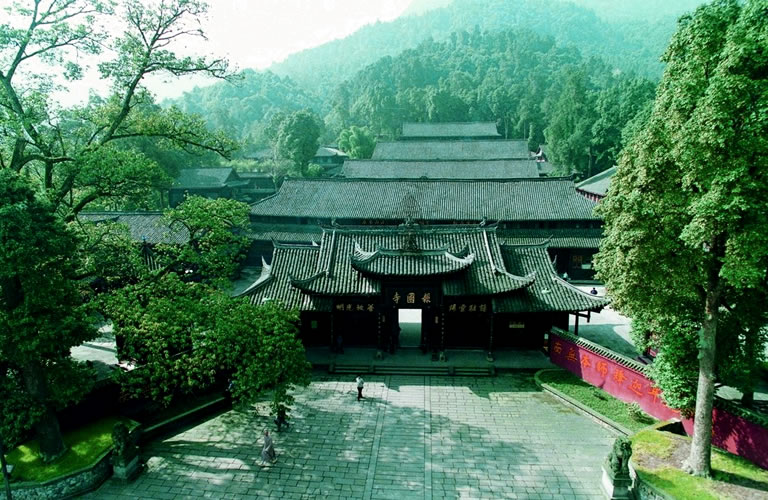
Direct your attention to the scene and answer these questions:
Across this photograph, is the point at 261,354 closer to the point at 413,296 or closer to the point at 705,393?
the point at 413,296

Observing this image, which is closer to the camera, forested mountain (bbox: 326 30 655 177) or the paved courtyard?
the paved courtyard

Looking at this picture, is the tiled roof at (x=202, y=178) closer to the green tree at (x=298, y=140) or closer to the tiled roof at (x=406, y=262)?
the green tree at (x=298, y=140)

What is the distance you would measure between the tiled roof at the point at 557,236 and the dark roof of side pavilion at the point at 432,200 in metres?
Result: 1.02

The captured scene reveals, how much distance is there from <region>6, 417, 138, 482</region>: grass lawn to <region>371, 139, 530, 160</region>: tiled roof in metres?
53.1

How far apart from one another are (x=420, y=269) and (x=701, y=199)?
12505 millimetres

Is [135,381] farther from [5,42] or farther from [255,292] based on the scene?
[5,42]

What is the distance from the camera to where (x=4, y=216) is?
12.6 m

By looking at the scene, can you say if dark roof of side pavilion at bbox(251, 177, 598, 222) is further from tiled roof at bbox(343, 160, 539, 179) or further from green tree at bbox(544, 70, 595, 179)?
green tree at bbox(544, 70, 595, 179)

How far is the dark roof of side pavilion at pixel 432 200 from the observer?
1428 inches

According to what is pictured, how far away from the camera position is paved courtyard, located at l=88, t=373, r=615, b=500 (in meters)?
14.4

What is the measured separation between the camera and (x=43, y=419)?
14.4 meters

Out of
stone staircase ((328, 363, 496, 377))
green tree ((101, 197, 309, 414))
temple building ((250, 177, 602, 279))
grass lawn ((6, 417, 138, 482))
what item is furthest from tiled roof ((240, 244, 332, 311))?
temple building ((250, 177, 602, 279))

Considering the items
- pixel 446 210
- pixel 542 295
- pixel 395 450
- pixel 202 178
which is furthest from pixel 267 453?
pixel 202 178

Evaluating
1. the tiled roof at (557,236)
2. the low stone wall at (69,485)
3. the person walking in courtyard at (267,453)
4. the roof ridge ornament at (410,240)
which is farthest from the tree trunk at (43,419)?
the tiled roof at (557,236)
